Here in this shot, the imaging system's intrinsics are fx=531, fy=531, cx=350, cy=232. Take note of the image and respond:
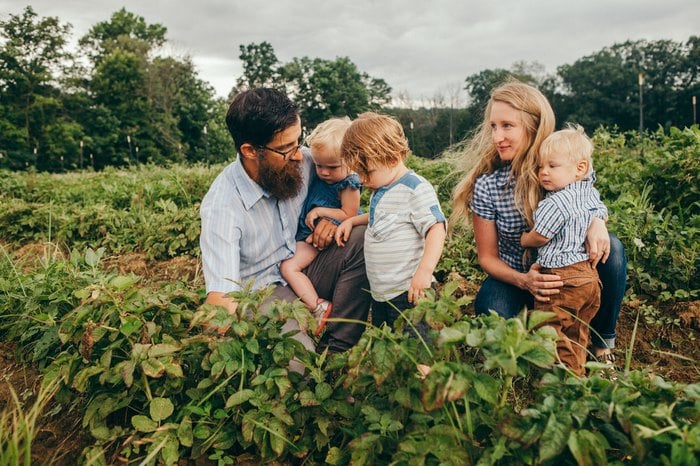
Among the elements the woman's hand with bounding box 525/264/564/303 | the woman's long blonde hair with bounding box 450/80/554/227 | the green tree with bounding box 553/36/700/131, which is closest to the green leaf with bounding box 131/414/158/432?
A: the woman's hand with bounding box 525/264/564/303

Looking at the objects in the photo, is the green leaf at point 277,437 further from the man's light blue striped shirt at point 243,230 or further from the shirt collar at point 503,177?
the shirt collar at point 503,177

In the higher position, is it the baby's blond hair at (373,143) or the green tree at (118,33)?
the green tree at (118,33)

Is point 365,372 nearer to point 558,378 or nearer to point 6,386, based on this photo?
point 558,378

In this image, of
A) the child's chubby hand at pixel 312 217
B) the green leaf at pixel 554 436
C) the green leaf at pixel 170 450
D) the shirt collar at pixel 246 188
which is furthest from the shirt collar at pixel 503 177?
the green leaf at pixel 170 450

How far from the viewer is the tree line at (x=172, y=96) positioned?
30.9 meters

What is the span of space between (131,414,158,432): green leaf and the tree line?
28.5 m

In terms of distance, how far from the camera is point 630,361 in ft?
8.20

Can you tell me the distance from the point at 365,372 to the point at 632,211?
8.79 feet

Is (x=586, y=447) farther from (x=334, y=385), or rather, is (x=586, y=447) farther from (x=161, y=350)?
(x=161, y=350)

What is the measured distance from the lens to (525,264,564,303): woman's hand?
230 centimetres

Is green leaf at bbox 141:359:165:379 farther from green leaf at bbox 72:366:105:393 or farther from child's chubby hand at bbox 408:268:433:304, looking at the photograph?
child's chubby hand at bbox 408:268:433:304

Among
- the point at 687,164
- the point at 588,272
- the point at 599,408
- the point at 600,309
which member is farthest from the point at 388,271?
the point at 687,164

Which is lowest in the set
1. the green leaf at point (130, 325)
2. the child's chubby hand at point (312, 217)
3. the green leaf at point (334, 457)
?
the green leaf at point (334, 457)

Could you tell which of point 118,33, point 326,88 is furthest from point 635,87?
point 118,33
